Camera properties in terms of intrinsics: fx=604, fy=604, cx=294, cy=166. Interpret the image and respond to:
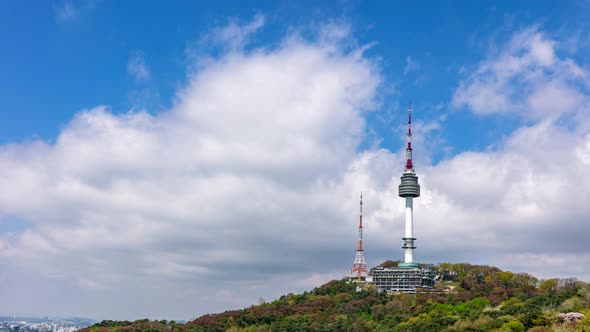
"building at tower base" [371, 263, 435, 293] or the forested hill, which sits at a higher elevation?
"building at tower base" [371, 263, 435, 293]

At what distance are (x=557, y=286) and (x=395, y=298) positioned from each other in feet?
142

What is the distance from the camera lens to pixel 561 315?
3656 inches

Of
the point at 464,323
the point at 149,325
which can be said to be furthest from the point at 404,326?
the point at 149,325

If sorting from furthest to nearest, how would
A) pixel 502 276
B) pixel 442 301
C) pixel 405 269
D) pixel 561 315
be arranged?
pixel 405 269 → pixel 502 276 → pixel 442 301 → pixel 561 315

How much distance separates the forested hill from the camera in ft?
329

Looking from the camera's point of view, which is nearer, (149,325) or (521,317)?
(521,317)

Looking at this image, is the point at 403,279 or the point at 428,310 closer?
the point at 428,310

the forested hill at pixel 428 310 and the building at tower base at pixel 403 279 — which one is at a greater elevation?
the building at tower base at pixel 403 279

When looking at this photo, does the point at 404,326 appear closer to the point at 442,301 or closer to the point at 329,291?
the point at 442,301

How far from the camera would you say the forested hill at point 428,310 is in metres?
100

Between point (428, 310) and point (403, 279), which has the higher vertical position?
point (403, 279)

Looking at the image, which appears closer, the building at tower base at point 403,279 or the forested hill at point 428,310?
the forested hill at point 428,310

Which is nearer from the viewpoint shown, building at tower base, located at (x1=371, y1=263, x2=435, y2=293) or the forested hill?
the forested hill

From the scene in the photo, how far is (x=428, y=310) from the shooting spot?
140 m
